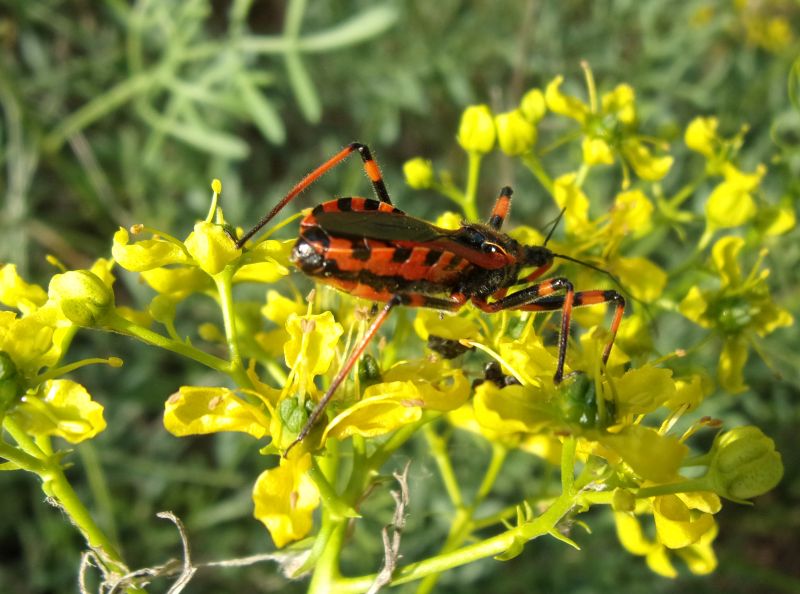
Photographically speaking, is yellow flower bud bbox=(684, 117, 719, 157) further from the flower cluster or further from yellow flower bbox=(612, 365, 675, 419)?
yellow flower bbox=(612, 365, 675, 419)

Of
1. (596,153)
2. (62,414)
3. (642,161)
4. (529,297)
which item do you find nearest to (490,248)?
(529,297)

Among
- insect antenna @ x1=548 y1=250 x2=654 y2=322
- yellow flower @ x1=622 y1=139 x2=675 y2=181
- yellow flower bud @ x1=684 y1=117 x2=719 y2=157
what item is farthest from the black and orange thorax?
yellow flower bud @ x1=684 y1=117 x2=719 y2=157

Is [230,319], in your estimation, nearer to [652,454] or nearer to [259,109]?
[652,454]

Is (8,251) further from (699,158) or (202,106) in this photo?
(699,158)

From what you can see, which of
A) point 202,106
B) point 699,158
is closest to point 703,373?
point 699,158

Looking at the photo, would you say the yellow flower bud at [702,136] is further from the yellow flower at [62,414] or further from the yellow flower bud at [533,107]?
the yellow flower at [62,414]
